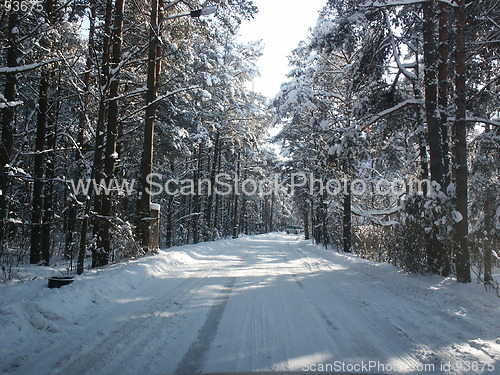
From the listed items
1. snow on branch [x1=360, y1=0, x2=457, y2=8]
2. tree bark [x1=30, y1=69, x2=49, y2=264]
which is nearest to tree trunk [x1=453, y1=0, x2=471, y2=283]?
snow on branch [x1=360, y1=0, x2=457, y2=8]

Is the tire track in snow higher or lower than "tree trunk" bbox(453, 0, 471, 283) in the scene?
lower

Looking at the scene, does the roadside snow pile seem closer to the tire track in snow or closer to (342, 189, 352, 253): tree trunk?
the tire track in snow

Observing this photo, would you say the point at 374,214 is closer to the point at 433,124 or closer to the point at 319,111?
the point at 319,111

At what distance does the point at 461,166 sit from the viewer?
7.41 m

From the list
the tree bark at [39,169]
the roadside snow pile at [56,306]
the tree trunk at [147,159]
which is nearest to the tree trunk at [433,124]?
the roadside snow pile at [56,306]

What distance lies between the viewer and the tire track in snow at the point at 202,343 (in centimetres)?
335

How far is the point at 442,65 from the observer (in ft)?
27.2

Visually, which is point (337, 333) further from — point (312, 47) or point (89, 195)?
point (312, 47)

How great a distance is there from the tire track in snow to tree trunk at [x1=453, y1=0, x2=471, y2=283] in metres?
5.46

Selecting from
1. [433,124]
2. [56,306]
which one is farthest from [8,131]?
[433,124]

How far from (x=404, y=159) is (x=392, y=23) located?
6401mm

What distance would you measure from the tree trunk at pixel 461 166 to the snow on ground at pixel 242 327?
0.53 m

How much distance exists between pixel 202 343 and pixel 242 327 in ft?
2.52

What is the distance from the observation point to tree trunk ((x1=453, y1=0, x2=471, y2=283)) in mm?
7215
